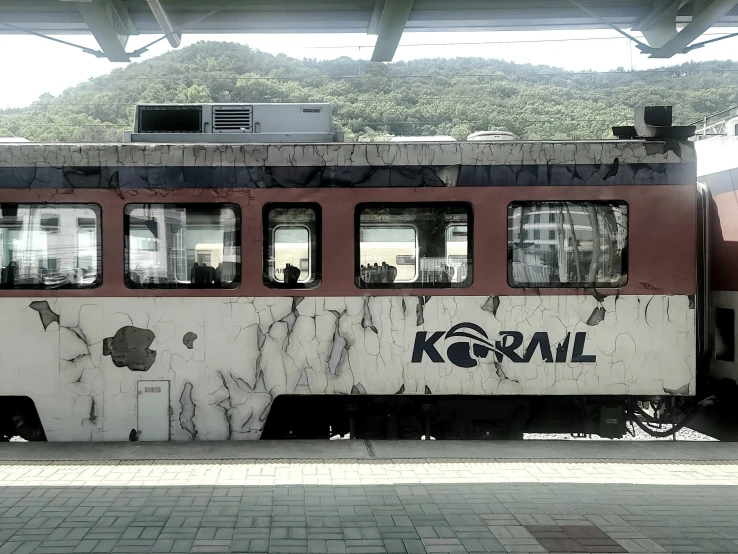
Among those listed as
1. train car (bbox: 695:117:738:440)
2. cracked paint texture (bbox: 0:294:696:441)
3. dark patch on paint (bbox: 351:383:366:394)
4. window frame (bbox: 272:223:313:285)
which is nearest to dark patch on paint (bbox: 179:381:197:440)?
cracked paint texture (bbox: 0:294:696:441)

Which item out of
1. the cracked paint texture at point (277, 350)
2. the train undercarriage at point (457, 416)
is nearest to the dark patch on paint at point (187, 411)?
the cracked paint texture at point (277, 350)

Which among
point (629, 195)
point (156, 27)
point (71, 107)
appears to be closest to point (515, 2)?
point (629, 195)

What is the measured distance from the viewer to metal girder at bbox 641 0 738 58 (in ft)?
24.7

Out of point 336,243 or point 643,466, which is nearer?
point 643,466

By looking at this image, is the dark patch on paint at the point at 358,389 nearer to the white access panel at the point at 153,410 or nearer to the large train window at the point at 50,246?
the white access panel at the point at 153,410

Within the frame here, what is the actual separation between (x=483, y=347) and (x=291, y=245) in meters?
2.13

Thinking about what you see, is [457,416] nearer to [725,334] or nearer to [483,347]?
[483,347]

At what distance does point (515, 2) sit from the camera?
25.8ft

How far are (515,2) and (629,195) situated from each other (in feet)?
7.60

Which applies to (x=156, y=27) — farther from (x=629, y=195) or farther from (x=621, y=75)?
(x=621, y=75)

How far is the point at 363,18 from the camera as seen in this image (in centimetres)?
825

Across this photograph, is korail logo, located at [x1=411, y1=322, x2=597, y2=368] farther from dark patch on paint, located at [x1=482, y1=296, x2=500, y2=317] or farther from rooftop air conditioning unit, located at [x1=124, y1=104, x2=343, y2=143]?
rooftop air conditioning unit, located at [x1=124, y1=104, x2=343, y2=143]

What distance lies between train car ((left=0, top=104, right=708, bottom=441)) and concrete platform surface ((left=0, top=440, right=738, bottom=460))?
246 millimetres

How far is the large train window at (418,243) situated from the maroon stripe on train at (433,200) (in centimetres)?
8
